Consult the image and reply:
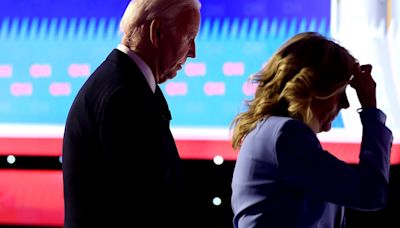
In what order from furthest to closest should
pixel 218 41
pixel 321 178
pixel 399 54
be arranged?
pixel 218 41 → pixel 399 54 → pixel 321 178

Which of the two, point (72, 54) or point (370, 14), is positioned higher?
point (370, 14)

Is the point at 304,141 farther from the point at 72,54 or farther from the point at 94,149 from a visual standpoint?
the point at 72,54

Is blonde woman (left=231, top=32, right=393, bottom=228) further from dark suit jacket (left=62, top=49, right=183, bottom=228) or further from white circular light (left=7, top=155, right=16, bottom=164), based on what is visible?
white circular light (left=7, top=155, right=16, bottom=164)

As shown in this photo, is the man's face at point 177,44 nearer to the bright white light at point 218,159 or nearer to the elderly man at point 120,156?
the elderly man at point 120,156

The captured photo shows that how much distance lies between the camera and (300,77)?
1.10m

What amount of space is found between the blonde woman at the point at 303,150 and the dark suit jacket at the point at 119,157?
14cm

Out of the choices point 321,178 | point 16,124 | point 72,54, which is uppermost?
point 321,178

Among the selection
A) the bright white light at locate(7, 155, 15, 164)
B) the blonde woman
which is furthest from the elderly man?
the bright white light at locate(7, 155, 15, 164)

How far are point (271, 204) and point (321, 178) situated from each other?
0.09 metres

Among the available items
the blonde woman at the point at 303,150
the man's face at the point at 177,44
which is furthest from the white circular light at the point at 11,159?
the blonde woman at the point at 303,150

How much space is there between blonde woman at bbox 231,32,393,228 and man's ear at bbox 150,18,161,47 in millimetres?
196

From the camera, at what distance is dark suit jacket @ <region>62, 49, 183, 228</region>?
3.41 ft

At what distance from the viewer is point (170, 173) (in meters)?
1.10

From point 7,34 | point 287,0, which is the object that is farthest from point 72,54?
point 287,0
